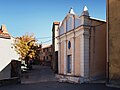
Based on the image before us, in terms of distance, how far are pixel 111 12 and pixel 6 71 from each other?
9794mm

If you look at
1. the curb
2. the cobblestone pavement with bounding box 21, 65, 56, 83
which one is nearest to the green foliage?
the cobblestone pavement with bounding box 21, 65, 56, 83

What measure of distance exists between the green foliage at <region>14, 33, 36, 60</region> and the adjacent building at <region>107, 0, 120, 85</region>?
26025mm

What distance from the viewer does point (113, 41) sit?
16.3 m

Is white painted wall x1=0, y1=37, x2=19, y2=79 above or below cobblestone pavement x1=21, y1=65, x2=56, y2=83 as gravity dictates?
above

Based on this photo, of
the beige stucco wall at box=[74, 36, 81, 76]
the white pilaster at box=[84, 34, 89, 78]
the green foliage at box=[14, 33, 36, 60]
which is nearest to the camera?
the white pilaster at box=[84, 34, 89, 78]

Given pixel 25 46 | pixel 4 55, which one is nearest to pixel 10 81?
pixel 4 55

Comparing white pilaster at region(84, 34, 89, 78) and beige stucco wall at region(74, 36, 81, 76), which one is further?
beige stucco wall at region(74, 36, 81, 76)

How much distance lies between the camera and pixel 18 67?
74.2ft

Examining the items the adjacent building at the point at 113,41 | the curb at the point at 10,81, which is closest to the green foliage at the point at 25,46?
the curb at the point at 10,81

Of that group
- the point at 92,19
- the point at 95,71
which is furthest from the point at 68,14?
the point at 95,71

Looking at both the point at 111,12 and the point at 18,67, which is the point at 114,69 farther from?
the point at 18,67

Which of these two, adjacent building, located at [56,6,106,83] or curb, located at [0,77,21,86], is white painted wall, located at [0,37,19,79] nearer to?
curb, located at [0,77,21,86]

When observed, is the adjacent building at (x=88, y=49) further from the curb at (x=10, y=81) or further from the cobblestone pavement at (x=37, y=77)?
the curb at (x=10, y=81)

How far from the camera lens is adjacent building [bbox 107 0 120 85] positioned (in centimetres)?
1600
